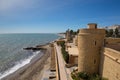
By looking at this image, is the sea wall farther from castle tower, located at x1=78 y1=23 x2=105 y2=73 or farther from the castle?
castle tower, located at x1=78 y1=23 x2=105 y2=73

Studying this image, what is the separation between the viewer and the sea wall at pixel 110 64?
32.7 feet

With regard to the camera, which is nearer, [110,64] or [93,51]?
[110,64]

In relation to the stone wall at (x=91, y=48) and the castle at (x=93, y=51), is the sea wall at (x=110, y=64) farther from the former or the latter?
the stone wall at (x=91, y=48)

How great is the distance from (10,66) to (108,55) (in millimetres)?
24887

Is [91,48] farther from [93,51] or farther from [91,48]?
[93,51]

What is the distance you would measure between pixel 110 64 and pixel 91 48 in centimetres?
279

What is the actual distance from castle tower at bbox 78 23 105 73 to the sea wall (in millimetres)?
884

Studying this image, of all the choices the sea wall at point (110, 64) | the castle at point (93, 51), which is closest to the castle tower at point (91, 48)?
the castle at point (93, 51)

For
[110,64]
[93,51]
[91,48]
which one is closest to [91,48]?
[91,48]

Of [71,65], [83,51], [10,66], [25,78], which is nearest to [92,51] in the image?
[83,51]

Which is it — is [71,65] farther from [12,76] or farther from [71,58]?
[12,76]

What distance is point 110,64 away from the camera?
36.3ft

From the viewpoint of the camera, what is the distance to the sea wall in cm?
997

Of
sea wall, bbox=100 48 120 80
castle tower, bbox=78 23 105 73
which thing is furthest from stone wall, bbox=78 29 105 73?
sea wall, bbox=100 48 120 80
